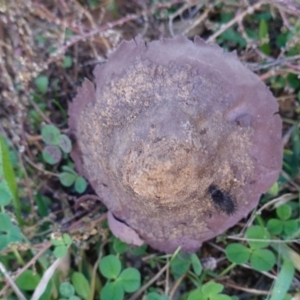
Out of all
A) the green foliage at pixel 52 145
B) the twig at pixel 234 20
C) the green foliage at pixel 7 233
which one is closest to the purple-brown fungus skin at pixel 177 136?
the green foliage at pixel 52 145

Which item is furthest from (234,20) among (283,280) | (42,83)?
(283,280)

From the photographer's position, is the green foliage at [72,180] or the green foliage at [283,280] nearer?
the green foliage at [283,280]

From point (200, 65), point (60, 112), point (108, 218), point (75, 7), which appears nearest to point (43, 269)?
point (108, 218)

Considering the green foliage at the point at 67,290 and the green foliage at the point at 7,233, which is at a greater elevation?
the green foliage at the point at 7,233

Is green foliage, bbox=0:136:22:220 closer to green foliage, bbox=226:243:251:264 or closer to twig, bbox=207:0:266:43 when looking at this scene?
green foliage, bbox=226:243:251:264

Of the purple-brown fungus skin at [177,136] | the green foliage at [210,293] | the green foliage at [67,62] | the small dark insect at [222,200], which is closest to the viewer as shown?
the purple-brown fungus skin at [177,136]

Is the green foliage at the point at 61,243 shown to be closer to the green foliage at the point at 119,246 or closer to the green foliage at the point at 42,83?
the green foliage at the point at 119,246
